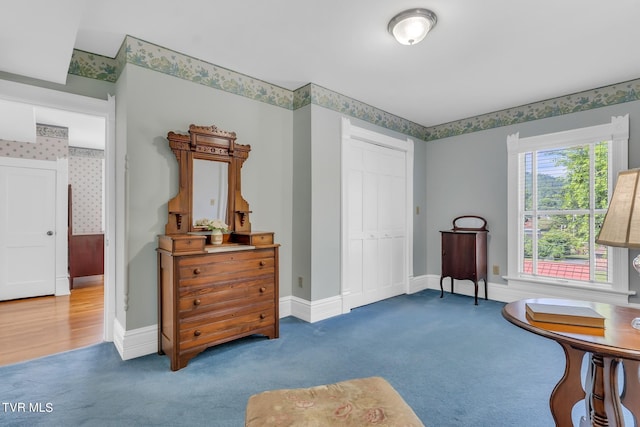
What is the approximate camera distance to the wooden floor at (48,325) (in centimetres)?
275

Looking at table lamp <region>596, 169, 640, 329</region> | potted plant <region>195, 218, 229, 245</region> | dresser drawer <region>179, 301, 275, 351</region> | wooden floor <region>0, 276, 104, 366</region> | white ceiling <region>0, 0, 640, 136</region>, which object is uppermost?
white ceiling <region>0, 0, 640, 136</region>

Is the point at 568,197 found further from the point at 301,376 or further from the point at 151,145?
the point at 151,145

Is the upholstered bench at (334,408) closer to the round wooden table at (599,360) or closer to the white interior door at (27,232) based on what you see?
the round wooden table at (599,360)

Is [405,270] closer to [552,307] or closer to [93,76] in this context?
[552,307]

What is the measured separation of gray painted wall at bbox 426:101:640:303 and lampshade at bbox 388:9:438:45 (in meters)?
2.56

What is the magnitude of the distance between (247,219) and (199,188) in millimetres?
567

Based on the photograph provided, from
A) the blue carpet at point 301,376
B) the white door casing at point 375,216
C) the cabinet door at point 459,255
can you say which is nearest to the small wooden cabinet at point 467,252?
the cabinet door at point 459,255

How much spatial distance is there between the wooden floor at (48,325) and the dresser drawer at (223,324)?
1.15m

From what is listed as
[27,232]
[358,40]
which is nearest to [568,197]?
[358,40]

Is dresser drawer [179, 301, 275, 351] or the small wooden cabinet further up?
the small wooden cabinet

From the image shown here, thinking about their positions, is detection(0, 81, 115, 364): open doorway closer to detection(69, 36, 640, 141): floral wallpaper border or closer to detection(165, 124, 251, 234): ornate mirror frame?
detection(69, 36, 640, 141): floral wallpaper border

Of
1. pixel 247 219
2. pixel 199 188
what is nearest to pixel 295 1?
pixel 199 188

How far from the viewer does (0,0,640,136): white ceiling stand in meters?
2.17

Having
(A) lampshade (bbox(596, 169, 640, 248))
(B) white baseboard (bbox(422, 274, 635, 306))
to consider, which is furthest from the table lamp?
(B) white baseboard (bbox(422, 274, 635, 306))
